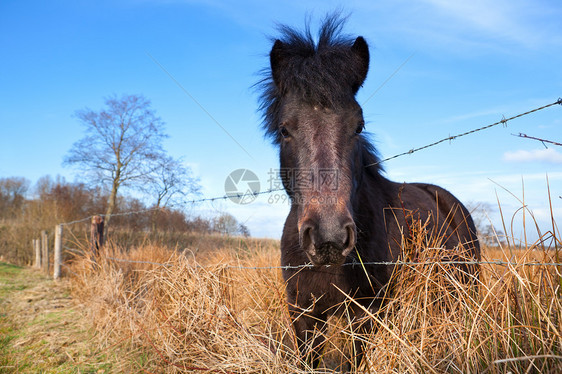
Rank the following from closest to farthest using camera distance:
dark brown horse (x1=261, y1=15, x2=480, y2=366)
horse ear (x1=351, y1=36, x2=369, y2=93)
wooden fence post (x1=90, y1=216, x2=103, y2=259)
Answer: dark brown horse (x1=261, y1=15, x2=480, y2=366)
horse ear (x1=351, y1=36, x2=369, y2=93)
wooden fence post (x1=90, y1=216, x2=103, y2=259)

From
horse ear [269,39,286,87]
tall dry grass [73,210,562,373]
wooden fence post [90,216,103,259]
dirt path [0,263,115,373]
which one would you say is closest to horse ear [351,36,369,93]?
horse ear [269,39,286,87]

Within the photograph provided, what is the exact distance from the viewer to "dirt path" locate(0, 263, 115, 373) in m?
3.57

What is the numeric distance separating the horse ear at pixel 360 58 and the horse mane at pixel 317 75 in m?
0.03

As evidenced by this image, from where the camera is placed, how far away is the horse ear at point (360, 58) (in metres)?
2.84

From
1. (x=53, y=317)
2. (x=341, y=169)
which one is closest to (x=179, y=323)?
(x=341, y=169)

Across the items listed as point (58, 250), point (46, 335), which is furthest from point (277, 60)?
point (58, 250)

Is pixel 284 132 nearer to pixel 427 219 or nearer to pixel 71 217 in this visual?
pixel 427 219

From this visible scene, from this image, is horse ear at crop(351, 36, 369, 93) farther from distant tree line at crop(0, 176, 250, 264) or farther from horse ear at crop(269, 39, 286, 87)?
distant tree line at crop(0, 176, 250, 264)

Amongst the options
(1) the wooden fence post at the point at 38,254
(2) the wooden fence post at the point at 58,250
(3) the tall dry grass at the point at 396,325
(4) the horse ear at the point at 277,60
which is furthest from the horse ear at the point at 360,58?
(1) the wooden fence post at the point at 38,254

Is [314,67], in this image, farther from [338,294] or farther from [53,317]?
[53,317]

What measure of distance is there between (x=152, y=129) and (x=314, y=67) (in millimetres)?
17847

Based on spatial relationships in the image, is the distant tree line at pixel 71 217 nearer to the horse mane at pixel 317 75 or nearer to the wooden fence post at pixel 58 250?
the wooden fence post at pixel 58 250

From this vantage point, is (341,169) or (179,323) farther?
(179,323)

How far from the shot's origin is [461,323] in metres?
2.03
